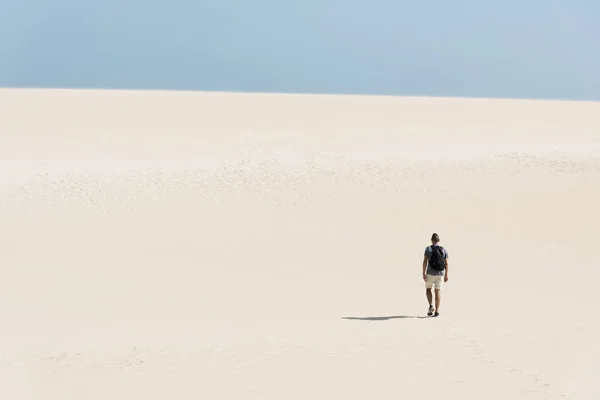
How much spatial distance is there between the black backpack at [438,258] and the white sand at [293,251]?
30.5 inches

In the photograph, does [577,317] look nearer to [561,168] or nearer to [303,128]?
[561,168]

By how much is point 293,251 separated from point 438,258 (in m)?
6.31

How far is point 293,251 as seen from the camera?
1795 centimetres

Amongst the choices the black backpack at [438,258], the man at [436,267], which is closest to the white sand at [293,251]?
the man at [436,267]

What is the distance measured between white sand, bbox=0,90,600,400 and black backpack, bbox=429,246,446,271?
2.54ft

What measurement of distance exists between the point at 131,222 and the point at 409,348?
1102 cm

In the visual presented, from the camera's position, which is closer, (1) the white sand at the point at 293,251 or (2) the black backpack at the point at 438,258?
(1) the white sand at the point at 293,251

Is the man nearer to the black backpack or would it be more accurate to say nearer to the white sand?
the black backpack

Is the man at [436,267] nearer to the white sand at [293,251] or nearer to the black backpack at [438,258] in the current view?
the black backpack at [438,258]

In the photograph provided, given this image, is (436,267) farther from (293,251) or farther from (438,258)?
(293,251)

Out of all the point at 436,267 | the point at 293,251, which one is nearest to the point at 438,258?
the point at 436,267

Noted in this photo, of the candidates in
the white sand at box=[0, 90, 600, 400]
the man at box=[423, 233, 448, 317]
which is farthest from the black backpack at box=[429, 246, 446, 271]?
the white sand at box=[0, 90, 600, 400]

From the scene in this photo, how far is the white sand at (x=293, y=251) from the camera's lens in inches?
347

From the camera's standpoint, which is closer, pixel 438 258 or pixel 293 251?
pixel 438 258
